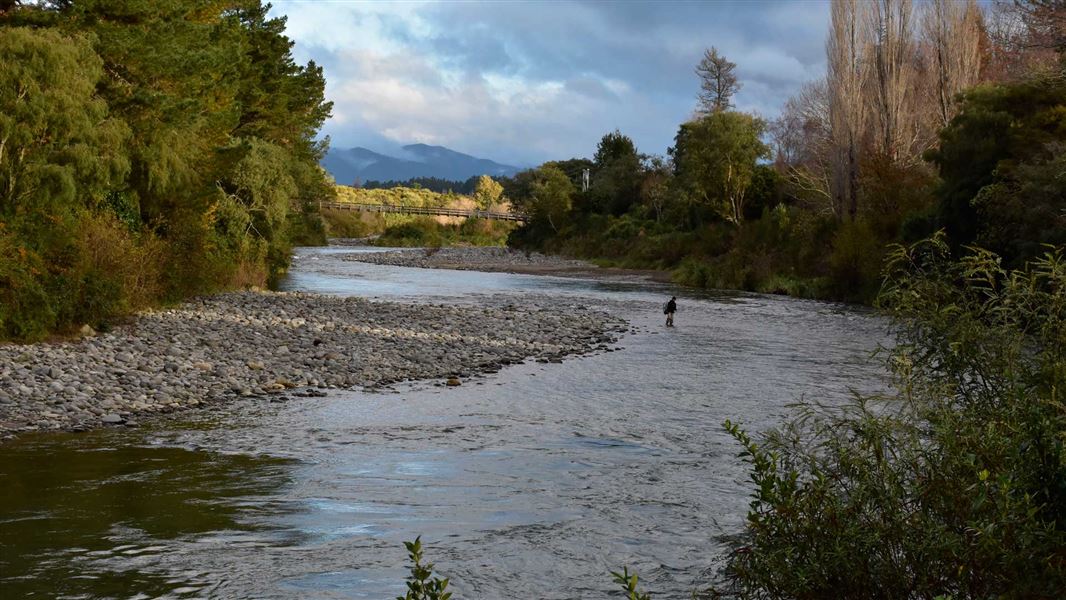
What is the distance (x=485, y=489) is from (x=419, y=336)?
1244cm

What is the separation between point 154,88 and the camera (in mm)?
23578

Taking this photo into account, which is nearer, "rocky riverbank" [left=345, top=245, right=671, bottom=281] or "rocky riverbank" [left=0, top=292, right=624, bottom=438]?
"rocky riverbank" [left=0, top=292, right=624, bottom=438]

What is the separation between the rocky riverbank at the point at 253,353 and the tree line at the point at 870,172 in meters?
11.5

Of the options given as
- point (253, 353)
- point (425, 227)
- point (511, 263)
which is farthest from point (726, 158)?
point (425, 227)

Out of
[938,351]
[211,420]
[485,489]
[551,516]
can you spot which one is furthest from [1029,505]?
[211,420]

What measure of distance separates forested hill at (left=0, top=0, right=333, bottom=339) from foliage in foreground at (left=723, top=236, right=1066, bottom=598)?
15.6 m

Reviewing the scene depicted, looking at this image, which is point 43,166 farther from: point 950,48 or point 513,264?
point 513,264

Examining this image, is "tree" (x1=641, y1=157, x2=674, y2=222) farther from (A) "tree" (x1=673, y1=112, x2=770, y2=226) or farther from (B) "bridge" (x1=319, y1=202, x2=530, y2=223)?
(B) "bridge" (x1=319, y1=202, x2=530, y2=223)

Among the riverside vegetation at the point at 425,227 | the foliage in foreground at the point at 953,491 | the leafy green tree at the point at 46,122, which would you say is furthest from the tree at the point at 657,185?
the foliage in foreground at the point at 953,491

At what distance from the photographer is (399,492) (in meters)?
9.19

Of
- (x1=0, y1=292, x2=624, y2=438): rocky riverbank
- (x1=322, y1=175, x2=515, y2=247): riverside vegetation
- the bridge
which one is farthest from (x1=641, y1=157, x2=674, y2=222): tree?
(x1=0, y1=292, x2=624, y2=438): rocky riverbank

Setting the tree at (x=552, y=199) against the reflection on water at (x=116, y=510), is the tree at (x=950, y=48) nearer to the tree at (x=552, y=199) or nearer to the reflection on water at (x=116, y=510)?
the reflection on water at (x=116, y=510)

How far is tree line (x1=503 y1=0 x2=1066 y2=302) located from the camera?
2589 centimetres

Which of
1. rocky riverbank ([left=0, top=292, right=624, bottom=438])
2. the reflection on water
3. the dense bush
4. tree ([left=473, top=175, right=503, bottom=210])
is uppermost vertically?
tree ([left=473, top=175, right=503, bottom=210])
